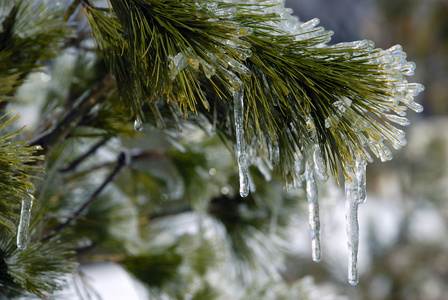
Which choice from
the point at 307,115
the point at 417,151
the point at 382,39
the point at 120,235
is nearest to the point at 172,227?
the point at 120,235

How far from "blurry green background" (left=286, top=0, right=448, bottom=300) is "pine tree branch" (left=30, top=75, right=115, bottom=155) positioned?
2157mm

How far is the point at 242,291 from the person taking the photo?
3.31 ft

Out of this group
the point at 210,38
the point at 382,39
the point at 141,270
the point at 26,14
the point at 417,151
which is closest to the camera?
the point at 210,38

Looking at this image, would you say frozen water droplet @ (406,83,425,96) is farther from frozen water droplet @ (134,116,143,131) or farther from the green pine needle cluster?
frozen water droplet @ (134,116,143,131)

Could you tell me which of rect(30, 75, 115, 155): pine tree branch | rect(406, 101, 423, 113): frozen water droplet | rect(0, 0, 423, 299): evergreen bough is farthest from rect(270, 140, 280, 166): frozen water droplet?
rect(30, 75, 115, 155): pine tree branch

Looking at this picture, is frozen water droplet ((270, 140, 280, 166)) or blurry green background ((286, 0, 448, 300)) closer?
frozen water droplet ((270, 140, 280, 166))

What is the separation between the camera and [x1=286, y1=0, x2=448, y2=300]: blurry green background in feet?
10.1

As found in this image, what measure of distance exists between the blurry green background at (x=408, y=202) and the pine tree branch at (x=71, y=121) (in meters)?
2.16

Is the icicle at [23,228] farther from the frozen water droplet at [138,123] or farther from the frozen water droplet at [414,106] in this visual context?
the frozen water droplet at [414,106]

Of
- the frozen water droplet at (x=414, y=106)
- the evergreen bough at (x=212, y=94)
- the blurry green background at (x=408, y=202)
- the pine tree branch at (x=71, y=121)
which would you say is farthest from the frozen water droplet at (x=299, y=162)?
the blurry green background at (x=408, y=202)

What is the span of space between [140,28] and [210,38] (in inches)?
2.9

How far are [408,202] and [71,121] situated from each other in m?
3.46

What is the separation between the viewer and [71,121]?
609 millimetres

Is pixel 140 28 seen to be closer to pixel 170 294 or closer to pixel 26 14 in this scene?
pixel 26 14
